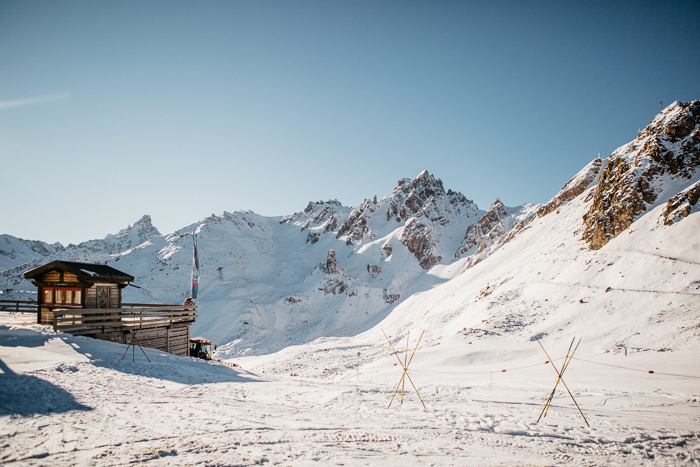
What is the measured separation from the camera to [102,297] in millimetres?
18828

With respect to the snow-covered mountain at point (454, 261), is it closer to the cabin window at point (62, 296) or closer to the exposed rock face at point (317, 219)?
the exposed rock face at point (317, 219)

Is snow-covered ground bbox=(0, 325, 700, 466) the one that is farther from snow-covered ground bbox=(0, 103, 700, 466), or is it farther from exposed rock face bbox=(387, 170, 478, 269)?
exposed rock face bbox=(387, 170, 478, 269)

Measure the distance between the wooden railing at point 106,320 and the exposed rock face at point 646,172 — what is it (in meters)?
34.6

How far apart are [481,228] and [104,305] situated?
68.9m

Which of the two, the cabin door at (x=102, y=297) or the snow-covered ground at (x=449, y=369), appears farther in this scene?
the cabin door at (x=102, y=297)

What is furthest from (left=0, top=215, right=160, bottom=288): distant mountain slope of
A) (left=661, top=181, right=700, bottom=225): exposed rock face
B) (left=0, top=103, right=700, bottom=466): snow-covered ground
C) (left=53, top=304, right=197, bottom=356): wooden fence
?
(left=661, top=181, right=700, bottom=225): exposed rock face

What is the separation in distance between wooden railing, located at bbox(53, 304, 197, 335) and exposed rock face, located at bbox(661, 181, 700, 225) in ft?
119

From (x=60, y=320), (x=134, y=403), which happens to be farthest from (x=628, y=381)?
(x=60, y=320)

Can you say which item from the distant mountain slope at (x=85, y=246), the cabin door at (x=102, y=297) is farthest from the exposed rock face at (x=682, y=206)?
the distant mountain slope at (x=85, y=246)

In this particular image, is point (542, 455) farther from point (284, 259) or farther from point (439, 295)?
point (284, 259)

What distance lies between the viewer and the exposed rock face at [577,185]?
143 ft

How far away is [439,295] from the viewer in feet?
135

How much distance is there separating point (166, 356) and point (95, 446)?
33.4ft

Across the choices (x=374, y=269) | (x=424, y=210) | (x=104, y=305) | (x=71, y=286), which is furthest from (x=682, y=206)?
(x=424, y=210)
